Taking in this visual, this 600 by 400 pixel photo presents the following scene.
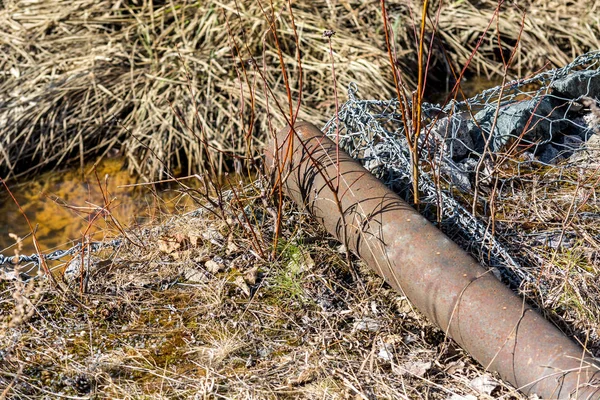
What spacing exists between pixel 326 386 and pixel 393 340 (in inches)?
13.6

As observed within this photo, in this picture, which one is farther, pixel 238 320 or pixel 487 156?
pixel 487 156

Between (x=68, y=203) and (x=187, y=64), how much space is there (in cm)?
139

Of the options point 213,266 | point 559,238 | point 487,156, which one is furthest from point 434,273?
point 487,156

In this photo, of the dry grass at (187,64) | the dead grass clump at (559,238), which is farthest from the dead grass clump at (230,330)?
the dry grass at (187,64)

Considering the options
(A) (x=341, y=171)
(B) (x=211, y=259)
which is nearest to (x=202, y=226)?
(B) (x=211, y=259)

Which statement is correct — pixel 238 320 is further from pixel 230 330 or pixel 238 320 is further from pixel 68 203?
pixel 68 203

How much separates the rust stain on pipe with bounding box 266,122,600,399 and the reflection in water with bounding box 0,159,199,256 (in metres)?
1.86

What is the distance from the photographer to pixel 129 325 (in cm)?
272

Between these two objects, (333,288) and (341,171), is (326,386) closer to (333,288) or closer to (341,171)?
(333,288)

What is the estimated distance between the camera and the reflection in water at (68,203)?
4730mm

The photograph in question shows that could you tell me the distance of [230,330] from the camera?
265 centimetres

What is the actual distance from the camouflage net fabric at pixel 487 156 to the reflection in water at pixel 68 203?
1800 millimetres

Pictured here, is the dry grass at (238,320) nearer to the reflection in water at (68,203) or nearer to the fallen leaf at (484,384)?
the fallen leaf at (484,384)

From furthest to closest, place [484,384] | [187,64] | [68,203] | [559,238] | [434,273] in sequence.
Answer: [187,64] < [68,203] < [559,238] < [434,273] < [484,384]
